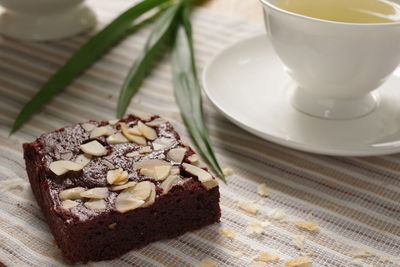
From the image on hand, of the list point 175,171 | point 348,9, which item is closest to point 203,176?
point 175,171

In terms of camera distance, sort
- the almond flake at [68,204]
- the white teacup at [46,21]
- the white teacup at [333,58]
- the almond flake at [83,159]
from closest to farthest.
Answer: the almond flake at [68,204] < the almond flake at [83,159] < the white teacup at [333,58] < the white teacup at [46,21]

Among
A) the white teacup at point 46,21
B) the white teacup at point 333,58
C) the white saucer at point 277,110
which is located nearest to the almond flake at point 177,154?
the white saucer at point 277,110

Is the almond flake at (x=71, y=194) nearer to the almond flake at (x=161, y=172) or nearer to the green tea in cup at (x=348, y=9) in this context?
the almond flake at (x=161, y=172)

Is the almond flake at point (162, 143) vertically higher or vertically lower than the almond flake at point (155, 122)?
lower

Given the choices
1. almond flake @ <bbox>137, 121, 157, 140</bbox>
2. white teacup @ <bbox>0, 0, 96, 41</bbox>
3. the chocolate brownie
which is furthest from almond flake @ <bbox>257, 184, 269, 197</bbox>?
white teacup @ <bbox>0, 0, 96, 41</bbox>

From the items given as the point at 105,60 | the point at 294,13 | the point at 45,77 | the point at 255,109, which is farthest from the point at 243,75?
the point at 45,77

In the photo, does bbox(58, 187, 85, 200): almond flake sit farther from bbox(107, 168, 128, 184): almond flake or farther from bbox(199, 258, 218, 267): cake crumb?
bbox(199, 258, 218, 267): cake crumb

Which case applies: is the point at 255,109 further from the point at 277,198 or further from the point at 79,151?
the point at 79,151
